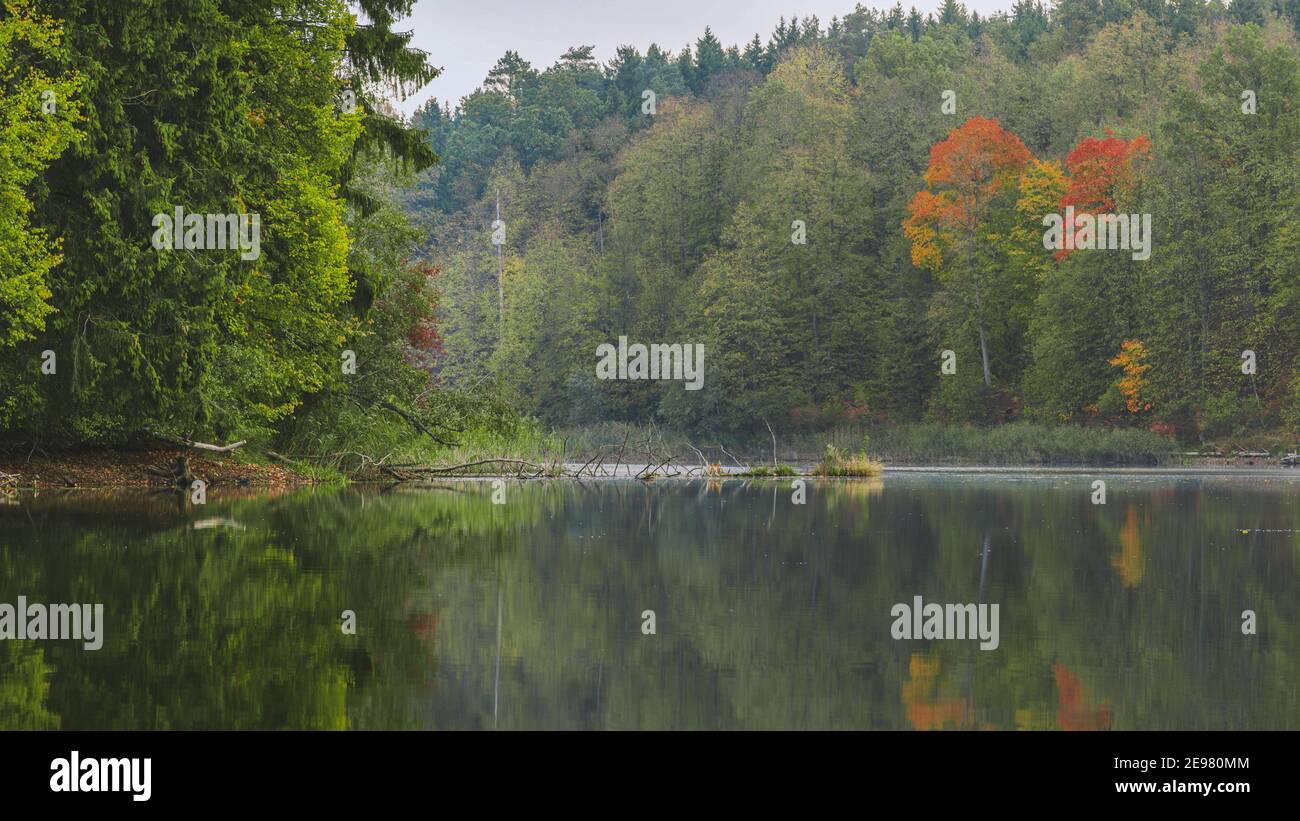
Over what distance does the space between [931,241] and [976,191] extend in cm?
434

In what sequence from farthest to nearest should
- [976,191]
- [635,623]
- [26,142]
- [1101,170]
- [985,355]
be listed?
[976,191] → [985,355] → [1101,170] → [26,142] → [635,623]

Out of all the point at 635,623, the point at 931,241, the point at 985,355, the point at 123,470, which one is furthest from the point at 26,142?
the point at 931,241

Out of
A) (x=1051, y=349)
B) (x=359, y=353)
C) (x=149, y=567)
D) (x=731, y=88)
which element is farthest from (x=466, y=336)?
(x=149, y=567)

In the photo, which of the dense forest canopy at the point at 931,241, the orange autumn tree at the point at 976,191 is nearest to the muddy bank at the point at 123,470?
the dense forest canopy at the point at 931,241

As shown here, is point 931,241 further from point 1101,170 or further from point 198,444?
point 198,444

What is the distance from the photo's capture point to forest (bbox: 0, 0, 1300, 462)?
2408 cm

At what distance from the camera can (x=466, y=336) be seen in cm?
9288

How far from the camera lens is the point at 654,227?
284 feet

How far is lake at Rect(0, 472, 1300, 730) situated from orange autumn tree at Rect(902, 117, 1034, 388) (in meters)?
47.0

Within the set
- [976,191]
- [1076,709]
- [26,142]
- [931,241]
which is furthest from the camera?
[931,241]

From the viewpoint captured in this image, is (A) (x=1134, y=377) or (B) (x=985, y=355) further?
(B) (x=985, y=355)

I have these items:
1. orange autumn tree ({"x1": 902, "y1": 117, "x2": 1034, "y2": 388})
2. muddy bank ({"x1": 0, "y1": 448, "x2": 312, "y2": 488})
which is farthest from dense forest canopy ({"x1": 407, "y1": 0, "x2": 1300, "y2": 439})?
muddy bank ({"x1": 0, "y1": 448, "x2": 312, "y2": 488})
